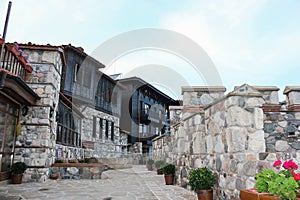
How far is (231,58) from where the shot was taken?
1000 cm

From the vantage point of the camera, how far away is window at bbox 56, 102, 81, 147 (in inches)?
398

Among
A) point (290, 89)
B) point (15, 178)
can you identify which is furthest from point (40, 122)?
point (290, 89)

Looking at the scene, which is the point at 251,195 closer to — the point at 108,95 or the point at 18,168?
the point at 18,168

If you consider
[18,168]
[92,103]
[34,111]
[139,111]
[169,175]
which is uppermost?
[139,111]

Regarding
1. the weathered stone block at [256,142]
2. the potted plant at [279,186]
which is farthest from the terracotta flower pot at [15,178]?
the potted plant at [279,186]

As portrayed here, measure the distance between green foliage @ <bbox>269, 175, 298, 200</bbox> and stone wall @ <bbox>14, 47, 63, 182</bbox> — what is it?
22.0 ft

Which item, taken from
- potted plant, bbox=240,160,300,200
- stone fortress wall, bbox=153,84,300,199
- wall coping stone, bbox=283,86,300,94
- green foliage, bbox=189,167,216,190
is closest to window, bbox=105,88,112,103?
stone fortress wall, bbox=153,84,300,199

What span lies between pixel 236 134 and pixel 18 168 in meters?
6.16

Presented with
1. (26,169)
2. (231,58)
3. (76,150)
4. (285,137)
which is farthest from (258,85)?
(76,150)

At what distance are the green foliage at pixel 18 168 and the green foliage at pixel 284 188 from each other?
21.8 ft

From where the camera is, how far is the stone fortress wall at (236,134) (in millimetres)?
3084

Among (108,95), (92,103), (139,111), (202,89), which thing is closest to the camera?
(202,89)

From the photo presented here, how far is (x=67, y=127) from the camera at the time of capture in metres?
11.6

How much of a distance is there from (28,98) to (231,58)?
835cm
